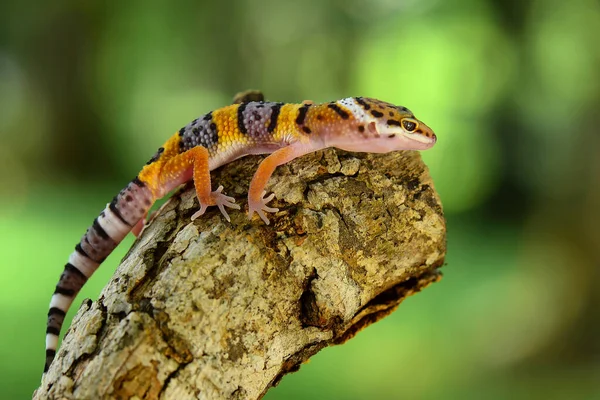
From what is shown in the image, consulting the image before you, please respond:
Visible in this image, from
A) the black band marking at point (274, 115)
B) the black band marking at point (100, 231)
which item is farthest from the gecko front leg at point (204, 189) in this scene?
the black band marking at point (100, 231)

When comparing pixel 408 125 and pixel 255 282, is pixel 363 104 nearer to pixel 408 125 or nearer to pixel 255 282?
pixel 408 125

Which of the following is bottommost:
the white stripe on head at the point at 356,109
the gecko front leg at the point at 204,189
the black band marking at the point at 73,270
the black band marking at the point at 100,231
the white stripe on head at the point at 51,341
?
the white stripe on head at the point at 51,341

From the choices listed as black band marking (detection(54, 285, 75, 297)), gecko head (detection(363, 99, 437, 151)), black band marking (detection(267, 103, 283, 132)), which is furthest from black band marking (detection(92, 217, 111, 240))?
gecko head (detection(363, 99, 437, 151))

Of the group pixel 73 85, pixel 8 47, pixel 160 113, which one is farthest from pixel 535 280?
pixel 8 47

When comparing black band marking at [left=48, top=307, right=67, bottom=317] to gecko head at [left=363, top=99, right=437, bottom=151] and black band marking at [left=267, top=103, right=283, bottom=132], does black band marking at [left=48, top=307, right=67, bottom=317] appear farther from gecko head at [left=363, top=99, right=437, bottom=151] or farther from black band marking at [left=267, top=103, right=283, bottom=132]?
gecko head at [left=363, top=99, right=437, bottom=151]

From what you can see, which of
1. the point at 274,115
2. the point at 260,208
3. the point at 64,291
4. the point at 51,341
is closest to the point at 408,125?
the point at 274,115

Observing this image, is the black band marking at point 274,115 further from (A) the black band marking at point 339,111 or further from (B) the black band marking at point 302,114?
(A) the black band marking at point 339,111

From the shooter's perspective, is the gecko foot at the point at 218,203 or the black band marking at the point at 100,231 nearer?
the gecko foot at the point at 218,203
